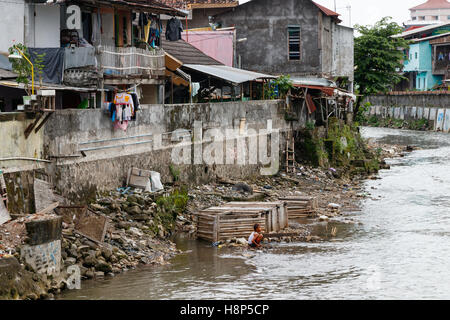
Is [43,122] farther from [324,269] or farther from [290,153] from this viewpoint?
[290,153]

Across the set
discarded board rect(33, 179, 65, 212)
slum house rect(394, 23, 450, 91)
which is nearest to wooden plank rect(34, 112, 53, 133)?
discarded board rect(33, 179, 65, 212)

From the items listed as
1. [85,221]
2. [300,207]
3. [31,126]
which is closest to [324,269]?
[85,221]

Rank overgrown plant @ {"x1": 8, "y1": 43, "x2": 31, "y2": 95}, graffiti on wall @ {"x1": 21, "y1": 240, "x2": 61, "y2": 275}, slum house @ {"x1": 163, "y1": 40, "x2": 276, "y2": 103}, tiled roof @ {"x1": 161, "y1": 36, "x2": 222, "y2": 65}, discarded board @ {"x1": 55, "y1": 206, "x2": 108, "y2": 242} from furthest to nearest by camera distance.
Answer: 1. tiled roof @ {"x1": 161, "y1": 36, "x2": 222, "y2": 65}
2. slum house @ {"x1": 163, "y1": 40, "x2": 276, "y2": 103}
3. overgrown plant @ {"x1": 8, "y1": 43, "x2": 31, "y2": 95}
4. discarded board @ {"x1": 55, "y1": 206, "x2": 108, "y2": 242}
5. graffiti on wall @ {"x1": 21, "y1": 240, "x2": 61, "y2": 275}

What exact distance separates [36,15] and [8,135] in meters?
6.35

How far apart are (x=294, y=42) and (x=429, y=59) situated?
116ft

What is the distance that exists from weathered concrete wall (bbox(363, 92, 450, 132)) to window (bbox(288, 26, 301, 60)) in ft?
69.1

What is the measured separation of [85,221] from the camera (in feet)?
54.5

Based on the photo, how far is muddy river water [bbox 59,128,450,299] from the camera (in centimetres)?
1502

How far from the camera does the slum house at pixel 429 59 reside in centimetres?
6625

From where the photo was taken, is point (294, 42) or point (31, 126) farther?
point (294, 42)

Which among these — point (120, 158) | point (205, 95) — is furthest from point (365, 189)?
point (120, 158)

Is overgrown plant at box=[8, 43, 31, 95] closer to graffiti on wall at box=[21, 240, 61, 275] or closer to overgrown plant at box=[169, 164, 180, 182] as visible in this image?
graffiti on wall at box=[21, 240, 61, 275]
